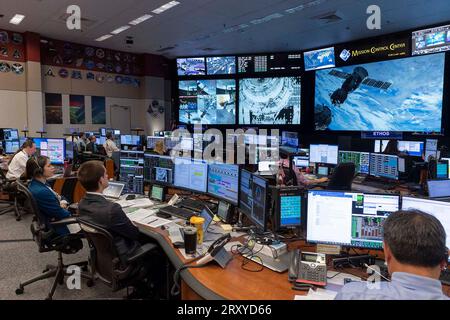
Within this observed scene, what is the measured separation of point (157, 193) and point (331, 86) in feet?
24.9

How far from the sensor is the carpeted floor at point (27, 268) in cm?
296

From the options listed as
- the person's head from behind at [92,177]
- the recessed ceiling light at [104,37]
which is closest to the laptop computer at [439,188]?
the person's head from behind at [92,177]

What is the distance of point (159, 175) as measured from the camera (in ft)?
11.7

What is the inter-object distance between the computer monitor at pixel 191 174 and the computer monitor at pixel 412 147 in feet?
17.3

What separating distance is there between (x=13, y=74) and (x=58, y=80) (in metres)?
1.22

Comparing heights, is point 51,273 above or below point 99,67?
below

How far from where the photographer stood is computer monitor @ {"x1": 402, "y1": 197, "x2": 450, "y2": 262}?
1782 mm

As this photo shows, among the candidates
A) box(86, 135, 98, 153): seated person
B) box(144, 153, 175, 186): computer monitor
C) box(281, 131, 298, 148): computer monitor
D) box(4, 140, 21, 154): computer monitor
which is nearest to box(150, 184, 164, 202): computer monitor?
box(144, 153, 175, 186): computer monitor

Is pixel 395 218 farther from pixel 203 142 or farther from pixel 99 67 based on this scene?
pixel 99 67

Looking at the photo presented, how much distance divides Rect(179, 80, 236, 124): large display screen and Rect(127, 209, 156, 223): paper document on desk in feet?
27.2

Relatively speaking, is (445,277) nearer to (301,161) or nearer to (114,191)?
(114,191)

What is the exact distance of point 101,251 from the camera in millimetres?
2387

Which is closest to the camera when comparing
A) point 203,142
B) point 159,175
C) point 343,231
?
point 343,231

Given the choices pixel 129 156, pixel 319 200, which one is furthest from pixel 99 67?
pixel 319 200
